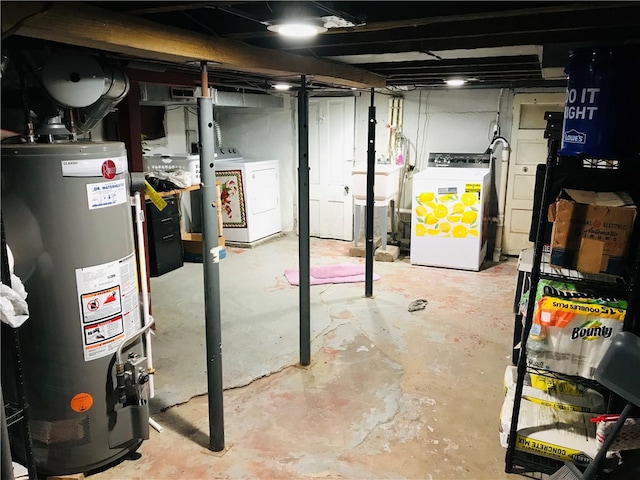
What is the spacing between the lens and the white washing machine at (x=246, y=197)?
6137 millimetres

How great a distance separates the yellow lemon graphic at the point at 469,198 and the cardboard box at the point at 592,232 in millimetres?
3047

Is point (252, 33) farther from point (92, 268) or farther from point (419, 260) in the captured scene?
point (419, 260)

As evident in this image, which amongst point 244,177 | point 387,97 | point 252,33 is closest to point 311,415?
point 252,33

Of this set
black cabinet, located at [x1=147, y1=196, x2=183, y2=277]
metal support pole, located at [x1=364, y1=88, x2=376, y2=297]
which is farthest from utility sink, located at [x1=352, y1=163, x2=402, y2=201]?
black cabinet, located at [x1=147, y1=196, x2=183, y2=277]

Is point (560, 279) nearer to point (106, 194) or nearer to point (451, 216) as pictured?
point (106, 194)

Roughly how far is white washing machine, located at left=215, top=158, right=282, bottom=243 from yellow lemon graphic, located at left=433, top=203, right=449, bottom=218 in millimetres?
2286

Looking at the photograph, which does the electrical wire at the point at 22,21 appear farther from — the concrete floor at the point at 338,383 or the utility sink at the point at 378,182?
the utility sink at the point at 378,182

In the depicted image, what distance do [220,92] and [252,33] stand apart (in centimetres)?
301

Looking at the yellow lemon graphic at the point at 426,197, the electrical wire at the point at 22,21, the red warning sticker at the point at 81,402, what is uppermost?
the electrical wire at the point at 22,21

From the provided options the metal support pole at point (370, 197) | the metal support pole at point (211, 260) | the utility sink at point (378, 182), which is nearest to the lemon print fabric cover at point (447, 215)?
the utility sink at point (378, 182)

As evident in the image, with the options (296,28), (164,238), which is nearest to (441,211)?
(164,238)

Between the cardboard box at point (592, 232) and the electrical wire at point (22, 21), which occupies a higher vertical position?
the electrical wire at point (22, 21)

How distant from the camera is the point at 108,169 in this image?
2148mm

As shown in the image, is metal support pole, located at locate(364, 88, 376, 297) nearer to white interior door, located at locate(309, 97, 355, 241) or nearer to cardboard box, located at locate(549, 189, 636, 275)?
white interior door, located at locate(309, 97, 355, 241)
